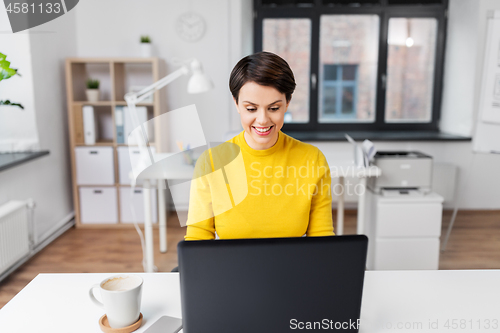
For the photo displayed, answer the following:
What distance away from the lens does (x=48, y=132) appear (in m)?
3.40

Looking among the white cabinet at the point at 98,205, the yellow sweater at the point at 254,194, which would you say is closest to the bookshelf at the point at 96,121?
the white cabinet at the point at 98,205

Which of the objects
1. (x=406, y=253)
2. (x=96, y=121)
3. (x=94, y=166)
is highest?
(x=96, y=121)

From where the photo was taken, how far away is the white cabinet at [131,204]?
3744 mm

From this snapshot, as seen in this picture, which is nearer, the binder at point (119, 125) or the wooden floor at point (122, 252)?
the wooden floor at point (122, 252)

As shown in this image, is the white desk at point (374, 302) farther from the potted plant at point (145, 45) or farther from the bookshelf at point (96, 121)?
the potted plant at point (145, 45)

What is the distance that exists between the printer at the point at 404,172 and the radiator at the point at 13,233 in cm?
229

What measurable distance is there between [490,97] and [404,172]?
0.89 meters

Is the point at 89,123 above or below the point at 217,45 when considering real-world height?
below

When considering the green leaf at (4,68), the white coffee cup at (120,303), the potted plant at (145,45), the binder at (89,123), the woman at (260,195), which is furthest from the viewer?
the potted plant at (145,45)

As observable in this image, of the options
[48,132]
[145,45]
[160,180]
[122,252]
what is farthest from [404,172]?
[48,132]

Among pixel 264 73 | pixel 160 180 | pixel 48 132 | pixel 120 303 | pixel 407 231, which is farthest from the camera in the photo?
pixel 48 132

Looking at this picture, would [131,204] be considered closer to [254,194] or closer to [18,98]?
[18,98]

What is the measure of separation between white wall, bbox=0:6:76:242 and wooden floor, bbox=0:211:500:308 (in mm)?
238

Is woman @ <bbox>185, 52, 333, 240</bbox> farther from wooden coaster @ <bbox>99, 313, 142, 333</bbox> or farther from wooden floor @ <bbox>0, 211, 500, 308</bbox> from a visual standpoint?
wooden floor @ <bbox>0, 211, 500, 308</bbox>
